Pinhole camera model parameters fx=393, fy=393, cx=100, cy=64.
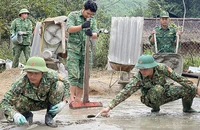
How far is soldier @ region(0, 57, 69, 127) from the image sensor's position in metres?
4.45

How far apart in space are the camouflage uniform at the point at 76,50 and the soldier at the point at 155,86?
56.2 inches

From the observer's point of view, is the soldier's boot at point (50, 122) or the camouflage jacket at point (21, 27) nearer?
the soldier's boot at point (50, 122)

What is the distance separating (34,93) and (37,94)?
0.14ft

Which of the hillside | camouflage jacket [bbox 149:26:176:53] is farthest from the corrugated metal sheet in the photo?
the hillside

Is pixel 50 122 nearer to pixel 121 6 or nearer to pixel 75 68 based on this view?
pixel 75 68

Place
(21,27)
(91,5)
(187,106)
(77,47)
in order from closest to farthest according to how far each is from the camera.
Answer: (187,106)
(91,5)
(77,47)
(21,27)

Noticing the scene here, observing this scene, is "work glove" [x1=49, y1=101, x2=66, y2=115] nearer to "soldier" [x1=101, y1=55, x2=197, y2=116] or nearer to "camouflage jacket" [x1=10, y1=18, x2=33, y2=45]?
"soldier" [x1=101, y1=55, x2=197, y2=116]

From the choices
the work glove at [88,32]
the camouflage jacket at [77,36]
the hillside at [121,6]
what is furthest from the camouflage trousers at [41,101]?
the hillside at [121,6]

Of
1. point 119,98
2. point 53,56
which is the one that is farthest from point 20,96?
point 53,56

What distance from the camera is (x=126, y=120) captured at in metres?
5.12

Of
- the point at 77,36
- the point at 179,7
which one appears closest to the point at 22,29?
the point at 77,36

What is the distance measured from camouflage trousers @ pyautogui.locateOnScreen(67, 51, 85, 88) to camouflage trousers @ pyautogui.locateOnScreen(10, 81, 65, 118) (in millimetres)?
1607

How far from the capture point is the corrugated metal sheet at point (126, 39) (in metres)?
12.0

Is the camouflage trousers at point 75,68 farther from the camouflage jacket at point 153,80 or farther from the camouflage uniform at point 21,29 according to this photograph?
the camouflage uniform at point 21,29
